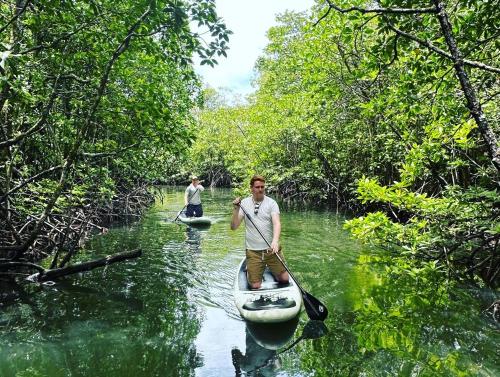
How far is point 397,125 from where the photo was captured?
10.3m

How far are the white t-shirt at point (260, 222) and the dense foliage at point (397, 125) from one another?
4.93ft

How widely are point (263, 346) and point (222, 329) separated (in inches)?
31.7

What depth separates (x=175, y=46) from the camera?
6.29 metres

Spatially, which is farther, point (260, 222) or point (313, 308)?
point (260, 222)

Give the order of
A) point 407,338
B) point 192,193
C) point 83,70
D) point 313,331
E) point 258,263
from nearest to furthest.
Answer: point 407,338, point 313,331, point 258,263, point 83,70, point 192,193

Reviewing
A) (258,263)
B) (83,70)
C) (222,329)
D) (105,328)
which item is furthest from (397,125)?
(105,328)

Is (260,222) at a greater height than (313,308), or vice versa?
(260,222)

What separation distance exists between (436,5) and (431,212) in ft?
11.4

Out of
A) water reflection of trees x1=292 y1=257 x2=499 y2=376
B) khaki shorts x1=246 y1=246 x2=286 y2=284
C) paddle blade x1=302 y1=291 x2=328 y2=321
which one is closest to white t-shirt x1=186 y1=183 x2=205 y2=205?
water reflection of trees x1=292 y1=257 x2=499 y2=376

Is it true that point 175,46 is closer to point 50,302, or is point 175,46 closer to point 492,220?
point 50,302

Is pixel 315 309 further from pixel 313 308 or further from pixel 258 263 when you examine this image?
pixel 258 263

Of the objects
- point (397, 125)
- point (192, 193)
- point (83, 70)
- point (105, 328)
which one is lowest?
point (105, 328)

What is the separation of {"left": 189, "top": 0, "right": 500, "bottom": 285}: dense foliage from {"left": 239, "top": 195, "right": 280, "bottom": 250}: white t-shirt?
1504 millimetres

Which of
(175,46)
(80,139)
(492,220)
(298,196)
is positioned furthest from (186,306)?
(298,196)
